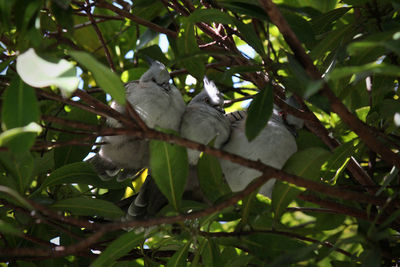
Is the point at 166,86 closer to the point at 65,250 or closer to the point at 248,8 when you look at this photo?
the point at 248,8

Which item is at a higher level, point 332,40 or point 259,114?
point 332,40

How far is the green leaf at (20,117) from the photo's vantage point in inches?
37.5

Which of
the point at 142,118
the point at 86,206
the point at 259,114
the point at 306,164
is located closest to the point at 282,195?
the point at 306,164

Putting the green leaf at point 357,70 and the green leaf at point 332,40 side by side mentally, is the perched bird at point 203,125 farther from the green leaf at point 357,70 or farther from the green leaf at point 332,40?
the green leaf at point 357,70

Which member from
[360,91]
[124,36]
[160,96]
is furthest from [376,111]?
[124,36]

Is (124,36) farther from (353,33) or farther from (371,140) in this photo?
(371,140)

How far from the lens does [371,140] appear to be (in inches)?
45.4

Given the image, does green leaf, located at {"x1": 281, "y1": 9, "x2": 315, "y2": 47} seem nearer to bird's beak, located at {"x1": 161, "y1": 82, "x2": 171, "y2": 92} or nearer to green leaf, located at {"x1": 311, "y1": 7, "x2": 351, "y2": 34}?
green leaf, located at {"x1": 311, "y1": 7, "x2": 351, "y2": 34}

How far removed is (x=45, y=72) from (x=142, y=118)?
0.41m

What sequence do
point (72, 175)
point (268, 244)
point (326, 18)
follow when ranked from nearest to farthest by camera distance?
point (268, 244), point (72, 175), point (326, 18)

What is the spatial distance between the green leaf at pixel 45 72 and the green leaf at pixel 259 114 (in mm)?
406

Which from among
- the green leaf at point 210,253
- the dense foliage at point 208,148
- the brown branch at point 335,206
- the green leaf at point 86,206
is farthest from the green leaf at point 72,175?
the brown branch at point 335,206

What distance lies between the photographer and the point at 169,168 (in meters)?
1.20

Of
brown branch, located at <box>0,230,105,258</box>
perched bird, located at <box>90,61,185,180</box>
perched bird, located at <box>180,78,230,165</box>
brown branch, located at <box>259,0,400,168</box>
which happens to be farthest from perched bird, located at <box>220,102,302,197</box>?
brown branch, located at <box>0,230,105,258</box>
